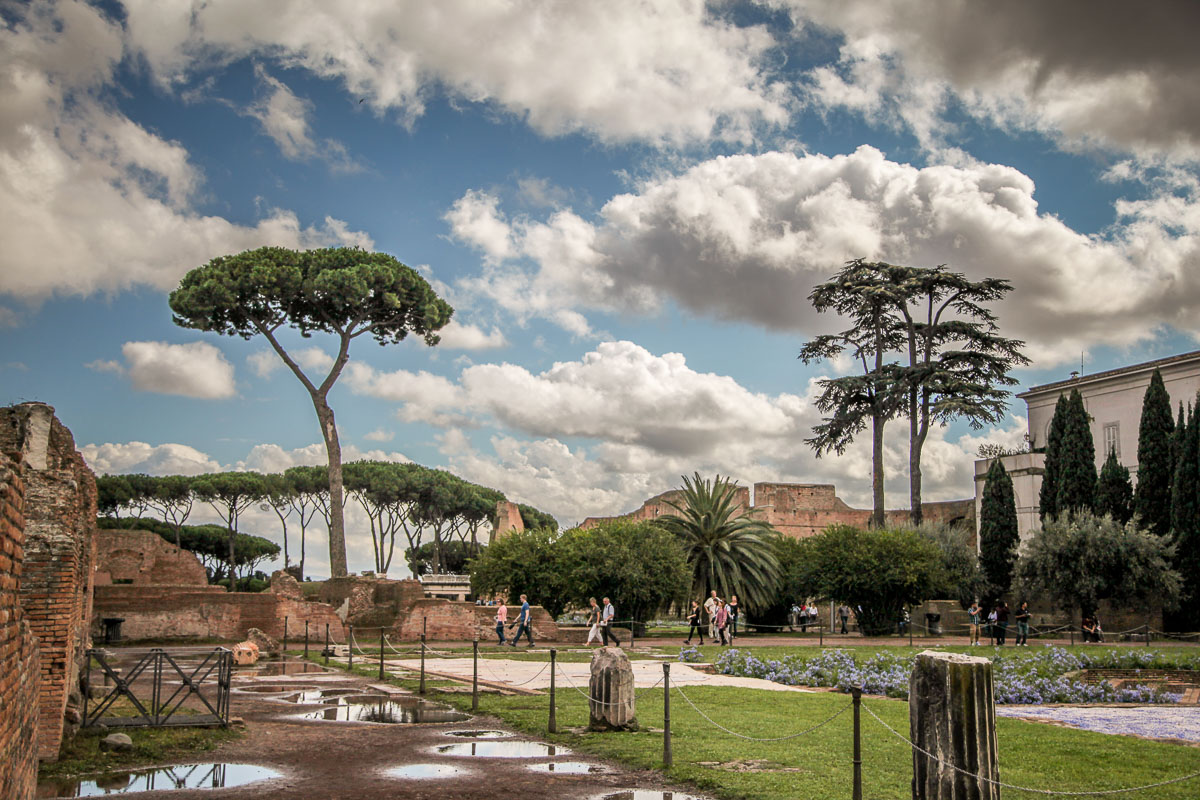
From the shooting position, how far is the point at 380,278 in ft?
128

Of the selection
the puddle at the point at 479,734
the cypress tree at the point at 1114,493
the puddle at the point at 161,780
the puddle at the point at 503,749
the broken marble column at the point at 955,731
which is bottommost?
the puddle at the point at 479,734

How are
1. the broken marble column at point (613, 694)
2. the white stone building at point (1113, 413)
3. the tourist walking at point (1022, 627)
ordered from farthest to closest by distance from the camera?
the white stone building at point (1113, 413) → the tourist walking at point (1022, 627) → the broken marble column at point (613, 694)

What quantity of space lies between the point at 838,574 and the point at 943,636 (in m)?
4.21

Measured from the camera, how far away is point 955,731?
18.5 feet

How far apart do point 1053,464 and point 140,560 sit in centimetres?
3682

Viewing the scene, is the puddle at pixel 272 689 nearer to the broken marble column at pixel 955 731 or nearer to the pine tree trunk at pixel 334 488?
the broken marble column at pixel 955 731

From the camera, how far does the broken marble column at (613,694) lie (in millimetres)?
10227

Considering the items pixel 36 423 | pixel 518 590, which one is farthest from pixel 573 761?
pixel 518 590

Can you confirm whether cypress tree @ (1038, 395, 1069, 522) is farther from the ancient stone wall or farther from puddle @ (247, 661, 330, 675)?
the ancient stone wall

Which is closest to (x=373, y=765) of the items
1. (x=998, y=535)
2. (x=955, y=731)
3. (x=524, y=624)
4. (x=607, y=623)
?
(x=955, y=731)

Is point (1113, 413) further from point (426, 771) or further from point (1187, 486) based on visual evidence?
point (426, 771)

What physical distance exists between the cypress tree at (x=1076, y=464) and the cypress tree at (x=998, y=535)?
6.75ft

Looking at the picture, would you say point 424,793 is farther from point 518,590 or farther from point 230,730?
point 518,590

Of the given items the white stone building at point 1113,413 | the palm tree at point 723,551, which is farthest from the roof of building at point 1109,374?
the palm tree at point 723,551
